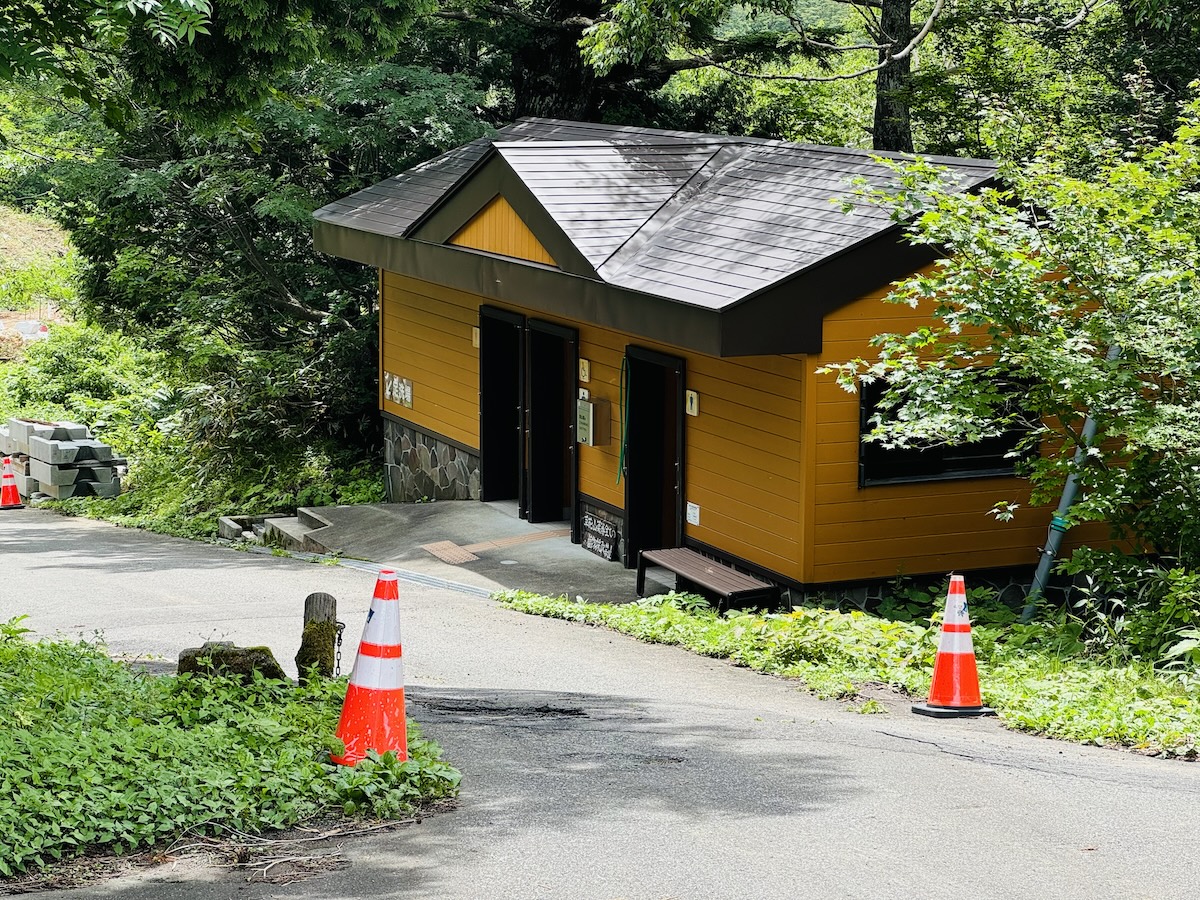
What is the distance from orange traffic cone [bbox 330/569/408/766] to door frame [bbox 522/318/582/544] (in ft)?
28.7

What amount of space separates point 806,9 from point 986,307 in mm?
29459

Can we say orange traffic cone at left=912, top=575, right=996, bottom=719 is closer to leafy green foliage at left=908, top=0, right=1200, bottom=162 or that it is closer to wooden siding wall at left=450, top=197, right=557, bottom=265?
wooden siding wall at left=450, top=197, right=557, bottom=265

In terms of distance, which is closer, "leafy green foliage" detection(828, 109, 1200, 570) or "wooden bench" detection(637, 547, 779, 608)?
"leafy green foliage" detection(828, 109, 1200, 570)

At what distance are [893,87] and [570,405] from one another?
26.2ft

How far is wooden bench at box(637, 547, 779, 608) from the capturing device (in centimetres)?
1163

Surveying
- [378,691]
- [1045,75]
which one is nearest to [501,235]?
[378,691]

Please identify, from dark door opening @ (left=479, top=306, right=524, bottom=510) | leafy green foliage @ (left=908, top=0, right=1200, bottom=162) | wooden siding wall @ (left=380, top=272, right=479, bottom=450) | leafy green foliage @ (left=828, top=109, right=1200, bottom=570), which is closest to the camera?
leafy green foliage @ (left=828, top=109, right=1200, bottom=570)

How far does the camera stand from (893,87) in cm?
2055

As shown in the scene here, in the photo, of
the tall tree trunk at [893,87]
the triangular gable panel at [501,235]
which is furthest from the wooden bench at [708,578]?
the tall tree trunk at [893,87]

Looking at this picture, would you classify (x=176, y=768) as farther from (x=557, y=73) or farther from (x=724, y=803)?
(x=557, y=73)

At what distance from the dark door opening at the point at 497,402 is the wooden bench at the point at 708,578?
12.6ft

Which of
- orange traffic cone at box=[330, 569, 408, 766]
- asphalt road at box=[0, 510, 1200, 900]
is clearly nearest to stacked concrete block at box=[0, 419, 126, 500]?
asphalt road at box=[0, 510, 1200, 900]

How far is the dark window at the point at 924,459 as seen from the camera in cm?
1152

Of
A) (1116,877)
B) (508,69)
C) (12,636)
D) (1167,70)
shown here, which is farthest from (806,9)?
(1116,877)
